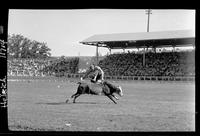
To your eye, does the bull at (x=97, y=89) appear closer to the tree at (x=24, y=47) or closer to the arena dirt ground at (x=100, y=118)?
the arena dirt ground at (x=100, y=118)

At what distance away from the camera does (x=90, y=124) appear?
6.73m

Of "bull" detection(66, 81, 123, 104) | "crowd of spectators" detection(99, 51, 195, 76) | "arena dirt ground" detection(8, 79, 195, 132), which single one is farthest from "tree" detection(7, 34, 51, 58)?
"crowd of spectators" detection(99, 51, 195, 76)

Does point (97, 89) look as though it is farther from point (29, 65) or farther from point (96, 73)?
point (29, 65)

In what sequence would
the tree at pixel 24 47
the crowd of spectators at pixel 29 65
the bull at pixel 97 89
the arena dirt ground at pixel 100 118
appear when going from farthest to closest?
the bull at pixel 97 89 → the crowd of spectators at pixel 29 65 → the tree at pixel 24 47 → the arena dirt ground at pixel 100 118

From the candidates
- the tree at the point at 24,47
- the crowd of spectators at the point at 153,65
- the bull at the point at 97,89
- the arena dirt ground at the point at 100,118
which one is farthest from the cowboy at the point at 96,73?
the crowd of spectators at the point at 153,65

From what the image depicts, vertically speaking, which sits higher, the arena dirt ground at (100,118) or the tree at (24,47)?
the tree at (24,47)

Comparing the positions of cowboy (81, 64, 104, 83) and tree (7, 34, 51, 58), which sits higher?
tree (7, 34, 51, 58)

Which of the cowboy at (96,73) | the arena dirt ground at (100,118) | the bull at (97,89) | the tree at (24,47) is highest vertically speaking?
the tree at (24,47)

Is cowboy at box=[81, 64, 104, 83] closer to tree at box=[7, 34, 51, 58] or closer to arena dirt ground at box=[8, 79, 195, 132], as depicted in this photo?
arena dirt ground at box=[8, 79, 195, 132]

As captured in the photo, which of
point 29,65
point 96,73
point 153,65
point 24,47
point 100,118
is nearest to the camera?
point 100,118

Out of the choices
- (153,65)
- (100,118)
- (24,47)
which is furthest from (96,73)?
(153,65)

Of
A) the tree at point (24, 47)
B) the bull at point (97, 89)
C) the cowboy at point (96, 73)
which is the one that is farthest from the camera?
the bull at point (97, 89)
